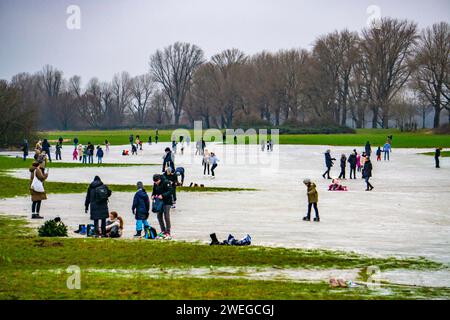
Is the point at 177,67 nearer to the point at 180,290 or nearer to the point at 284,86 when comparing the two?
the point at 284,86

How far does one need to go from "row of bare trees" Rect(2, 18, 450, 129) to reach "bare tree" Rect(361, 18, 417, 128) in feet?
0.51

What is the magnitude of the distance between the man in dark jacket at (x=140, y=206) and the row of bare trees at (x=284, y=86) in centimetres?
6541

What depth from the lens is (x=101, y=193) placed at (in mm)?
18312

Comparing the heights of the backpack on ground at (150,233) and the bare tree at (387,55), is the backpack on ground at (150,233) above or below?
below

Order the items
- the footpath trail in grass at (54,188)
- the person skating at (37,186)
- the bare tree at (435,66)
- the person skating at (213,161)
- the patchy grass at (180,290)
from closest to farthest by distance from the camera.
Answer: the patchy grass at (180,290), the person skating at (37,186), the footpath trail in grass at (54,188), the person skating at (213,161), the bare tree at (435,66)

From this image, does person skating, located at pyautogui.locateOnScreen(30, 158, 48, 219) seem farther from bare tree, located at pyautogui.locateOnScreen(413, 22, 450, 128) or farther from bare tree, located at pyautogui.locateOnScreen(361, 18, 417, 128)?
bare tree, located at pyautogui.locateOnScreen(361, 18, 417, 128)

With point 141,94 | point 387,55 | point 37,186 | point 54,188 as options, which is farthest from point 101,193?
point 141,94

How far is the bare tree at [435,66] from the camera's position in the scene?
330ft

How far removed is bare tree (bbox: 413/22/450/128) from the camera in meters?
100

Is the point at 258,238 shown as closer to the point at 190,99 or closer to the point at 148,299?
the point at 148,299

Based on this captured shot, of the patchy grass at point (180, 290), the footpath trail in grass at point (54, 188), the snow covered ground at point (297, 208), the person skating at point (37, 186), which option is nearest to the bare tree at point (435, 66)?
the snow covered ground at point (297, 208)

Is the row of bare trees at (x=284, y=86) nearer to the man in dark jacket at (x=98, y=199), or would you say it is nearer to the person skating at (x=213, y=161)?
the person skating at (x=213, y=161)

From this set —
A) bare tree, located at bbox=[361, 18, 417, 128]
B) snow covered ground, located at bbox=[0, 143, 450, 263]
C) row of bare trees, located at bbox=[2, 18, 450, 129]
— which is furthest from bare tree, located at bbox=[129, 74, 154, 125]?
snow covered ground, located at bbox=[0, 143, 450, 263]

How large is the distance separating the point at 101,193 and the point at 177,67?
135 metres
